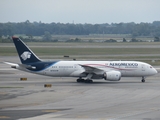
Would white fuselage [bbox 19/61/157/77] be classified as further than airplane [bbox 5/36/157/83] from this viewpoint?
Yes

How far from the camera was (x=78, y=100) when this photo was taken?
42031 mm

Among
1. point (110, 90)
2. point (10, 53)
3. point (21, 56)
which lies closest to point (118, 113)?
point (110, 90)

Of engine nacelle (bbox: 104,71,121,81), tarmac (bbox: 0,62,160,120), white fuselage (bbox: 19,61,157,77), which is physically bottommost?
tarmac (bbox: 0,62,160,120)

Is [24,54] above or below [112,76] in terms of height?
above

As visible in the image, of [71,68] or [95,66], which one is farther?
[95,66]

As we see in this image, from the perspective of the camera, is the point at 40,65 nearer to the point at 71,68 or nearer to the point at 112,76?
the point at 71,68

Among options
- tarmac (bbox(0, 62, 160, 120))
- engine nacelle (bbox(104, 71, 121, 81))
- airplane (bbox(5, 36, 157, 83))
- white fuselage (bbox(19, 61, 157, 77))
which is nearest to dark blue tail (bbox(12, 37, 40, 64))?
airplane (bbox(5, 36, 157, 83))

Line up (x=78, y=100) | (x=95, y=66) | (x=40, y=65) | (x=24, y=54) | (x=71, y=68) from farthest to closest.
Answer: (x=95, y=66) < (x=24, y=54) < (x=71, y=68) < (x=40, y=65) < (x=78, y=100)

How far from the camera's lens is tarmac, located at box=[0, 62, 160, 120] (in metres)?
34.1

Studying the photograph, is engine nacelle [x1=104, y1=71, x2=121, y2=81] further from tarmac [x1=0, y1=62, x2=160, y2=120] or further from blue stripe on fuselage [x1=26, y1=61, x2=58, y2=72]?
blue stripe on fuselage [x1=26, y1=61, x2=58, y2=72]

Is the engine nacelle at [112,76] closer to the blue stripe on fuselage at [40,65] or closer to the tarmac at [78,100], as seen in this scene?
the tarmac at [78,100]

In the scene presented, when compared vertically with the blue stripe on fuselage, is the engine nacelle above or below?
below

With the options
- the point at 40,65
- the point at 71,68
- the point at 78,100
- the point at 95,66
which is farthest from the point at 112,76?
the point at 78,100

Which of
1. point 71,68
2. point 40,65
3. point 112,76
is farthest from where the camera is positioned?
point 71,68
